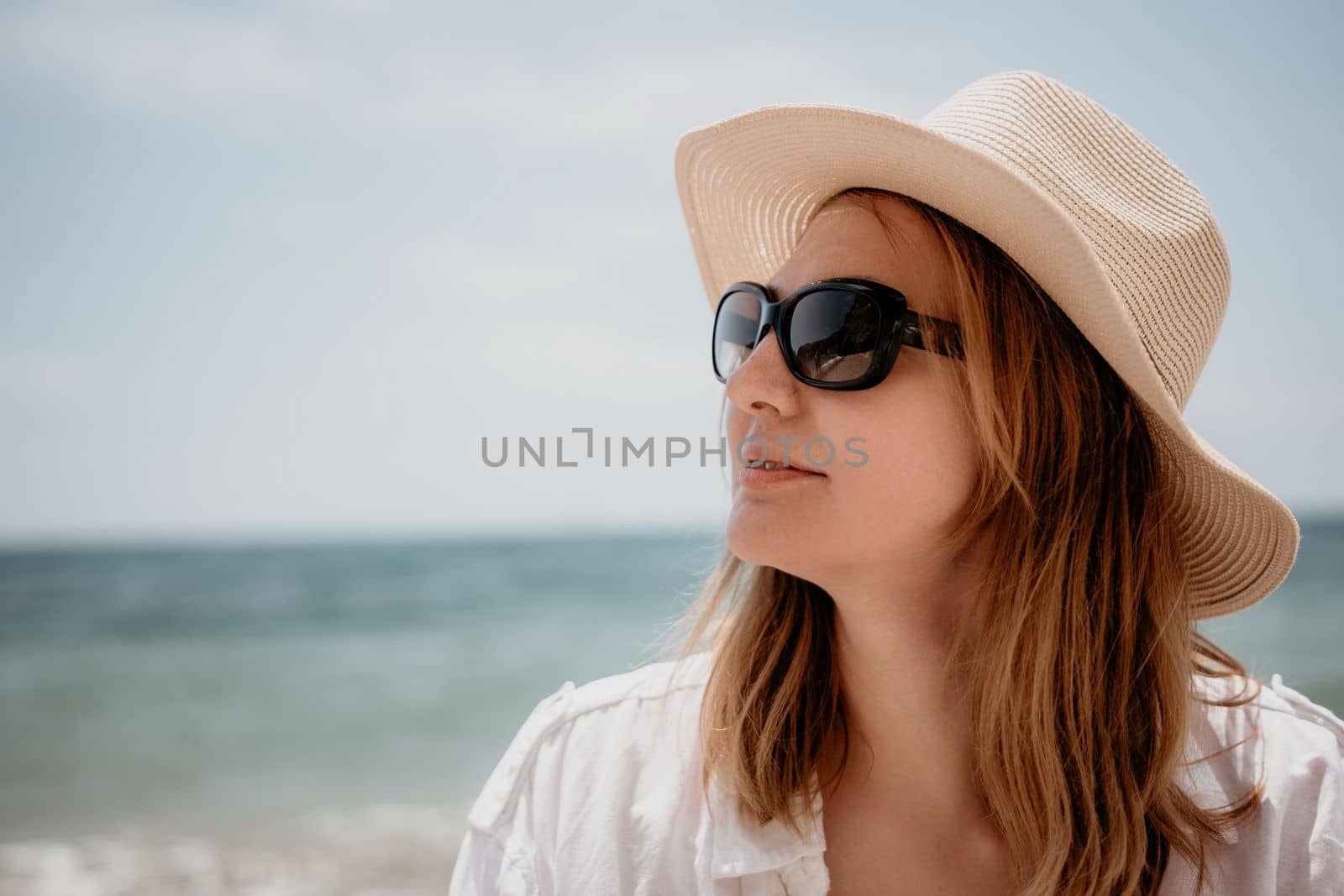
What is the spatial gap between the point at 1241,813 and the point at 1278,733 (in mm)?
212

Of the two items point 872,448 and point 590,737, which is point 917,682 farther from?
point 590,737

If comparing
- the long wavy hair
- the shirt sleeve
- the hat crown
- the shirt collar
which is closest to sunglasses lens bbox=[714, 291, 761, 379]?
the long wavy hair

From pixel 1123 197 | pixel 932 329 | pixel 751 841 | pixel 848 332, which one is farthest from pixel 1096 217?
pixel 751 841

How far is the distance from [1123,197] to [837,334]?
563mm

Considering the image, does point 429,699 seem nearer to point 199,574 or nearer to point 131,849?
point 131,849

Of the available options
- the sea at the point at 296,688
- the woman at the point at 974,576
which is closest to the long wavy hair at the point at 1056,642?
the woman at the point at 974,576

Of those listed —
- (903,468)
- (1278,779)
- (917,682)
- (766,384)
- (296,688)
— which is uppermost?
(766,384)

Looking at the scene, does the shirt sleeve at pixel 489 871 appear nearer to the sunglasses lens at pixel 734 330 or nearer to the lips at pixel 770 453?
the lips at pixel 770 453

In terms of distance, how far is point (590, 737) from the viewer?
1.81m

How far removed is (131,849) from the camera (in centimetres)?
758

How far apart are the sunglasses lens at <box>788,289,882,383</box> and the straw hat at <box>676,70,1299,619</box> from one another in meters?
0.25

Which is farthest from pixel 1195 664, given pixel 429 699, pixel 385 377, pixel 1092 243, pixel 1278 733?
pixel 385 377

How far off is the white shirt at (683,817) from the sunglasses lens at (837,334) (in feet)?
2.58

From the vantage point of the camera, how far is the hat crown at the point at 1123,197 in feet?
5.01
